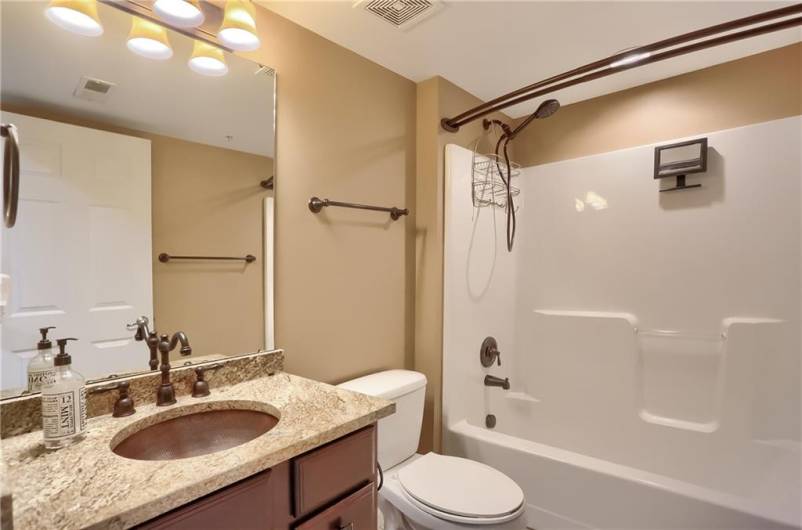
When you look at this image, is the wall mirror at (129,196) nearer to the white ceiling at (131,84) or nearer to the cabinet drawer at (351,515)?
→ the white ceiling at (131,84)

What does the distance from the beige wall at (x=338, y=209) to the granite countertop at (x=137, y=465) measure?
529 millimetres

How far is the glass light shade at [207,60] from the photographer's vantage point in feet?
4.47

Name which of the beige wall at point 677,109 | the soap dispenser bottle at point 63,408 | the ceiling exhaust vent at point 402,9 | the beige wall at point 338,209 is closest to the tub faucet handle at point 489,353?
the beige wall at point 338,209

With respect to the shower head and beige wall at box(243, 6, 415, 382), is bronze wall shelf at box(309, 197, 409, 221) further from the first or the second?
the shower head

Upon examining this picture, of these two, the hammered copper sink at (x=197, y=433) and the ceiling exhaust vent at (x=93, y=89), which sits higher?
the ceiling exhaust vent at (x=93, y=89)

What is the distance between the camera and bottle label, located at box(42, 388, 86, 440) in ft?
2.92

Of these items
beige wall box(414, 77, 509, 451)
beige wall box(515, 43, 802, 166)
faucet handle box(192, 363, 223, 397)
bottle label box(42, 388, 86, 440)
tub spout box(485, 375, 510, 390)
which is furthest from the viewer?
tub spout box(485, 375, 510, 390)

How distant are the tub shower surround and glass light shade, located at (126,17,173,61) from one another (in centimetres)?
133

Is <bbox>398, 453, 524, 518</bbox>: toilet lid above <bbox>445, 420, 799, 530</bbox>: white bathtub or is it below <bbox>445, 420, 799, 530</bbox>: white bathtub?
above

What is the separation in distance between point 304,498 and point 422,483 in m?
0.69

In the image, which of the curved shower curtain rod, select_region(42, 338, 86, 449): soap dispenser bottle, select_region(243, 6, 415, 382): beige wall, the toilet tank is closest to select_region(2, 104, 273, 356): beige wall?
select_region(243, 6, 415, 382): beige wall

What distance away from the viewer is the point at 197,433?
3.82 feet

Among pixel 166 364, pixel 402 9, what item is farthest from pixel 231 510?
pixel 402 9

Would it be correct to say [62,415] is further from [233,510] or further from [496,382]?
[496,382]
